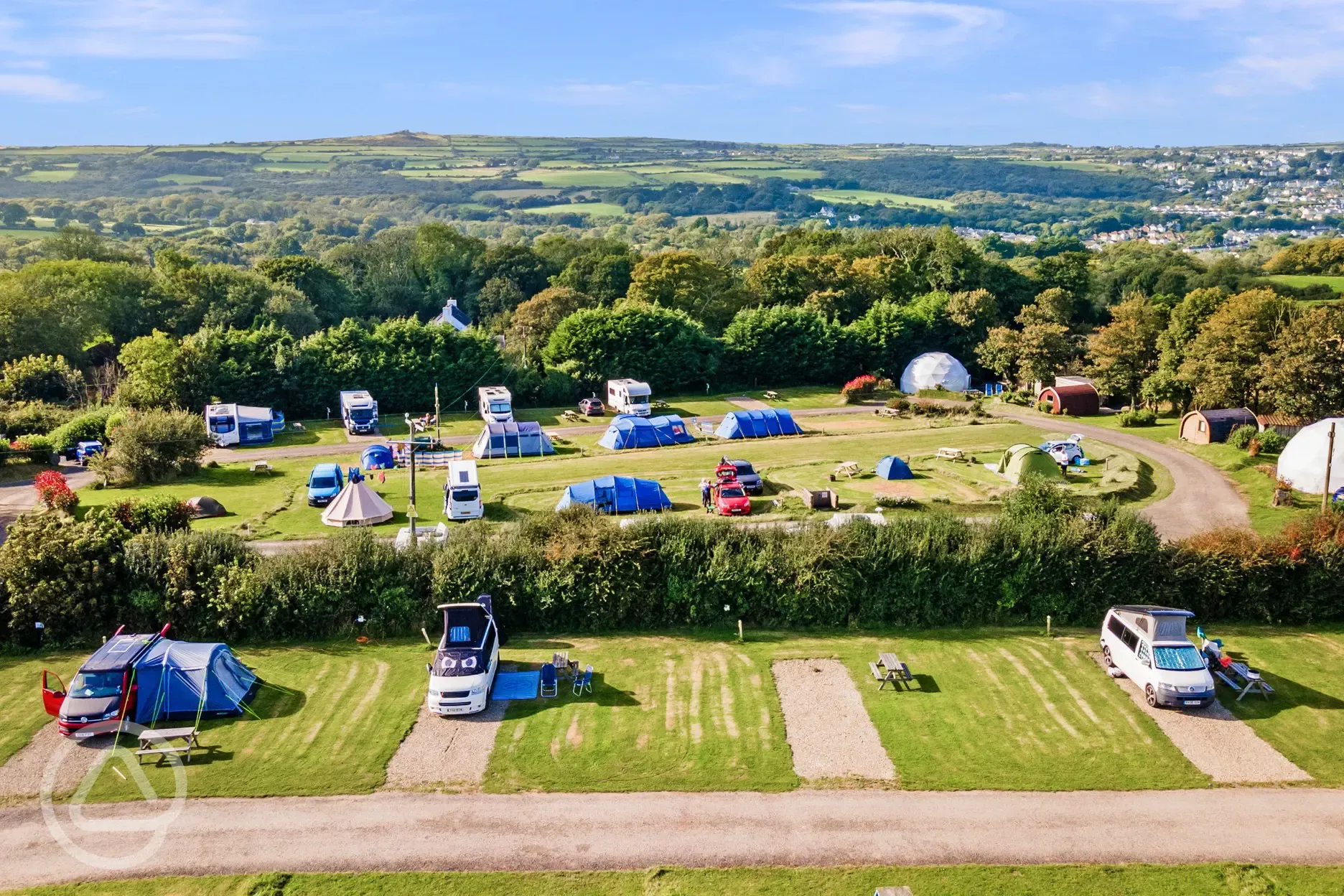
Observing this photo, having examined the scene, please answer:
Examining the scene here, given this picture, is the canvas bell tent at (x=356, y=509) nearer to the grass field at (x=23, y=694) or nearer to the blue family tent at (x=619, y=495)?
the blue family tent at (x=619, y=495)

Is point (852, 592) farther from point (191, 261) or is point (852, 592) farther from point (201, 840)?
point (191, 261)

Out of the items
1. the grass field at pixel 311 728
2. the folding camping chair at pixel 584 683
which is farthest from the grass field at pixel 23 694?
the folding camping chair at pixel 584 683

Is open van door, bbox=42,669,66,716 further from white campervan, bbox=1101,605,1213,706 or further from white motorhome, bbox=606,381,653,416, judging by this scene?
white motorhome, bbox=606,381,653,416

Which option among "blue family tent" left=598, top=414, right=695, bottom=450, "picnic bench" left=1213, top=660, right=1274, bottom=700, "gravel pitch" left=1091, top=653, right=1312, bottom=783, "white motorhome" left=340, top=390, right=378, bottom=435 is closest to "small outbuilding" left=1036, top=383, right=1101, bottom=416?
"blue family tent" left=598, top=414, right=695, bottom=450

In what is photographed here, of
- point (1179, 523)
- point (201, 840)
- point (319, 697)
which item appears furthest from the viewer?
point (1179, 523)

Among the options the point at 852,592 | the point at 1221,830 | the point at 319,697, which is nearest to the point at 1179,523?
the point at 852,592

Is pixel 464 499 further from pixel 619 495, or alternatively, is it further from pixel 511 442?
pixel 511 442
